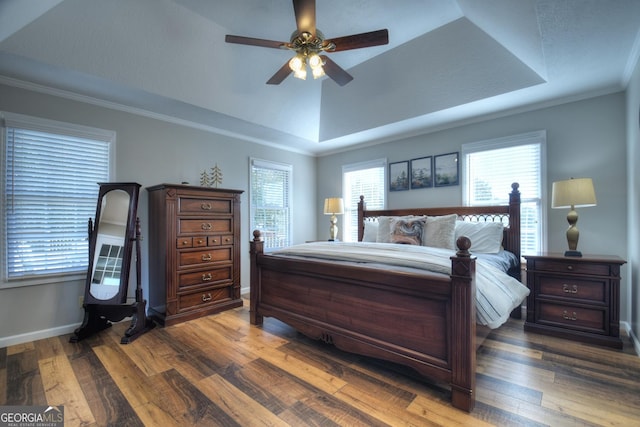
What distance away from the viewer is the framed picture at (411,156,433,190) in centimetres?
416

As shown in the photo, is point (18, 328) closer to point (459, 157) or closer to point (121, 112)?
point (121, 112)

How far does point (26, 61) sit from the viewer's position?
7.67 feet

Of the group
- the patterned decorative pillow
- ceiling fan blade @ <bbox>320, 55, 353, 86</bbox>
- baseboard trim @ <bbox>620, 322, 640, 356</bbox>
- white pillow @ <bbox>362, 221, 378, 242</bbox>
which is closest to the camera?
baseboard trim @ <bbox>620, 322, 640, 356</bbox>

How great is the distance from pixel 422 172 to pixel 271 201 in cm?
250

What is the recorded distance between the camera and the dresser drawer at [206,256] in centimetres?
323

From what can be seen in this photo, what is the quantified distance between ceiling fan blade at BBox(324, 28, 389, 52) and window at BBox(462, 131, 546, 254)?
2300 mm

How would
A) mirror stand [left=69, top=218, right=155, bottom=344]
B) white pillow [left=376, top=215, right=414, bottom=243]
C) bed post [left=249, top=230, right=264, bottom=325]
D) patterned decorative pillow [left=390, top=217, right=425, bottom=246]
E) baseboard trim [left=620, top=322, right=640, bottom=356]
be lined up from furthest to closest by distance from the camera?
white pillow [left=376, top=215, right=414, bottom=243]
patterned decorative pillow [left=390, top=217, right=425, bottom=246]
bed post [left=249, top=230, right=264, bottom=325]
mirror stand [left=69, top=218, right=155, bottom=344]
baseboard trim [left=620, top=322, right=640, bottom=356]

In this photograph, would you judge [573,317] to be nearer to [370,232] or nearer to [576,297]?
[576,297]

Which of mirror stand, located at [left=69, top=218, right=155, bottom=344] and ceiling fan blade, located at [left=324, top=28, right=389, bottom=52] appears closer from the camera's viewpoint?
ceiling fan blade, located at [left=324, top=28, right=389, bottom=52]

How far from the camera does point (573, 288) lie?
262 cm

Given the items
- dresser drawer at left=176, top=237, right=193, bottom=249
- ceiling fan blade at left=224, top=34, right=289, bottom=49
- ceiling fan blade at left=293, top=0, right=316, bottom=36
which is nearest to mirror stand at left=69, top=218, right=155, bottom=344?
dresser drawer at left=176, top=237, right=193, bottom=249

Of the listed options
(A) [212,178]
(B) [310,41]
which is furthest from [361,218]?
(B) [310,41]

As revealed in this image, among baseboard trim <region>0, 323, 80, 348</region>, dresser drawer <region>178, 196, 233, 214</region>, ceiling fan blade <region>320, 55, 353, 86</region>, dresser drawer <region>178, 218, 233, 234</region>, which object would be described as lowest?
baseboard trim <region>0, 323, 80, 348</region>

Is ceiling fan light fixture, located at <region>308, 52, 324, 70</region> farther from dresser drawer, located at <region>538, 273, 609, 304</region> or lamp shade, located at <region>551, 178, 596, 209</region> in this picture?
dresser drawer, located at <region>538, 273, 609, 304</region>
